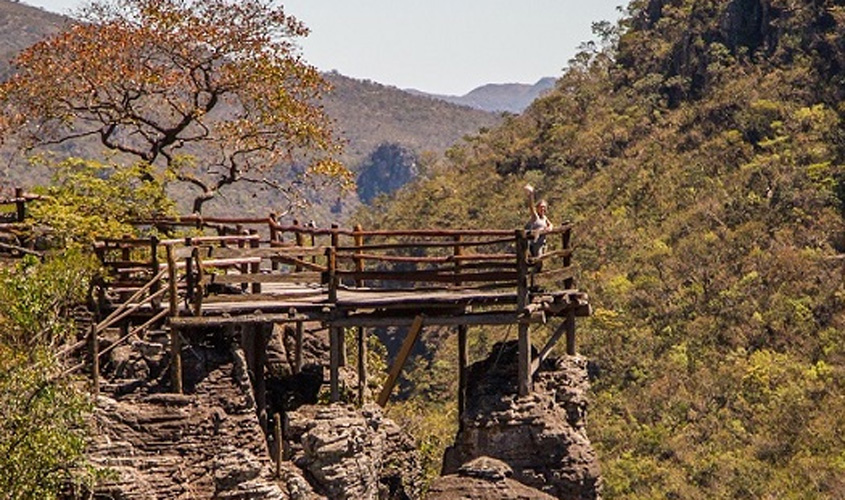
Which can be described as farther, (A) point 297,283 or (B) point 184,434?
(A) point 297,283

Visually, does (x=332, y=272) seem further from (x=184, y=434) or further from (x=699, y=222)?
(x=699, y=222)

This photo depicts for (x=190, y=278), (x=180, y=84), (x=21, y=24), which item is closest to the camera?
(x=190, y=278)

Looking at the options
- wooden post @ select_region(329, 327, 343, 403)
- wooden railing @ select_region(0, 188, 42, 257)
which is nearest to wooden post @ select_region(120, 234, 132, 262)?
wooden railing @ select_region(0, 188, 42, 257)

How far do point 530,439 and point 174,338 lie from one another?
493 centimetres

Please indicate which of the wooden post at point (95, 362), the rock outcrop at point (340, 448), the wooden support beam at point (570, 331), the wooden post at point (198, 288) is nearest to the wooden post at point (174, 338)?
the wooden post at point (198, 288)

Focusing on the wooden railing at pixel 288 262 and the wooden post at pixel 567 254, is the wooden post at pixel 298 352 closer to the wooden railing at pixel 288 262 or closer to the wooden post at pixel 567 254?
the wooden railing at pixel 288 262

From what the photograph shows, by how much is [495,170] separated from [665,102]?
948 cm

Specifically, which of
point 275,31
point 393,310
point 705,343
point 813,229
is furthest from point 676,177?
point 393,310

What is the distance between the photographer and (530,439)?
72.5 ft

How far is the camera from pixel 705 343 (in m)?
58.1

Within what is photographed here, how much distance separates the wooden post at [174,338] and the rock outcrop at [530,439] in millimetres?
3955

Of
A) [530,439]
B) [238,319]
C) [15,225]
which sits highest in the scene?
[15,225]

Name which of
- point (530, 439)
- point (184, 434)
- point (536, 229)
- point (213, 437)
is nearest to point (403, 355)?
point (530, 439)

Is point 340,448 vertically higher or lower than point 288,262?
lower
